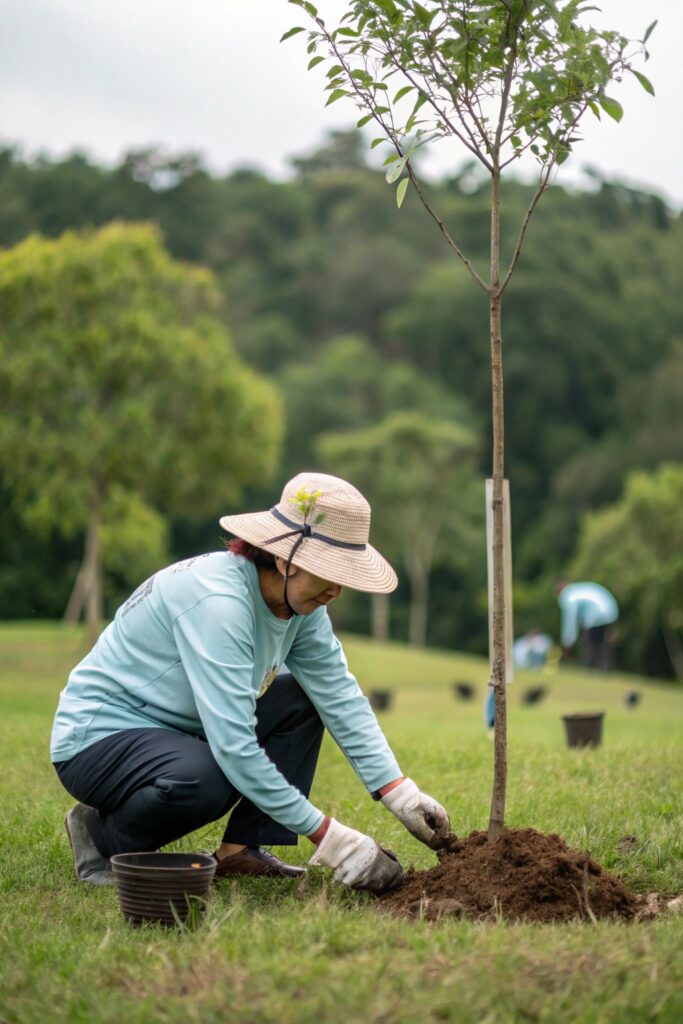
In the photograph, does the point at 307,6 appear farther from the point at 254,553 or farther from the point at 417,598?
the point at 417,598

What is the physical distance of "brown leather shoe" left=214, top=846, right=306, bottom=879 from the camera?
482 centimetres

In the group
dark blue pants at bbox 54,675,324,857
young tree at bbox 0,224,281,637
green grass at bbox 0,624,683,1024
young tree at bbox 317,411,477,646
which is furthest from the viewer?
young tree at bbox 317,411,477,646

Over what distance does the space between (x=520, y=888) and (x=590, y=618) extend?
26.7 metres

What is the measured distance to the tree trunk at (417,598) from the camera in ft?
175

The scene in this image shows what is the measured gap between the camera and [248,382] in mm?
24578

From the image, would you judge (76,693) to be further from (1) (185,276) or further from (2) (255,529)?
(1) (185,276)

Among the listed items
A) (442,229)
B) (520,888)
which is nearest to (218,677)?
(520,888)

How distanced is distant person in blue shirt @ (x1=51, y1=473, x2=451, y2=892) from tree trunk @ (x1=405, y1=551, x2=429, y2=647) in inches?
1891

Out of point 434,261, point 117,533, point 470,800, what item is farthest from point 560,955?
point 434,261

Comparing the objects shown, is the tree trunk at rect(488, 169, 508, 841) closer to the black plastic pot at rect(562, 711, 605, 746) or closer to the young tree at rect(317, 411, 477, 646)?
the black plastic pot at rect(562, 711, 605, 746)

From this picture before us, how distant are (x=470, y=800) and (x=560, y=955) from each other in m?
2.69

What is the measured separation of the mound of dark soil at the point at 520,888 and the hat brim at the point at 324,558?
3.41ft

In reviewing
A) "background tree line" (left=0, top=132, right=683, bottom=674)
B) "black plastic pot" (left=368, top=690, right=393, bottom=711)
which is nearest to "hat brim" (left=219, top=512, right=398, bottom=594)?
"black plastic pot" (left=368, top=690, right=393, bottom=711)

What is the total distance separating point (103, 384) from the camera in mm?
22203
